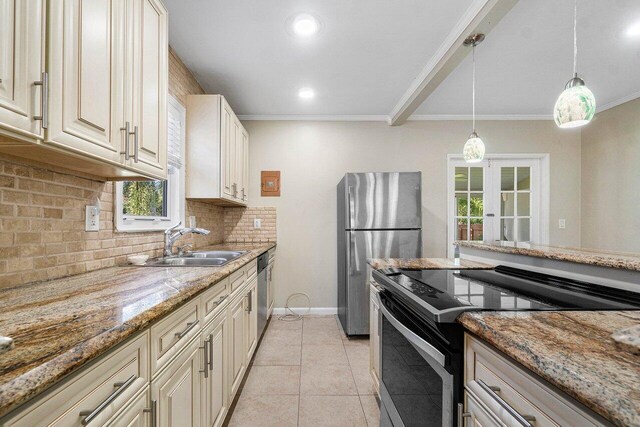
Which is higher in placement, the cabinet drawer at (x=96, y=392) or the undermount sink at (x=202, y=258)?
the undermount sink at (x=202, y=258)

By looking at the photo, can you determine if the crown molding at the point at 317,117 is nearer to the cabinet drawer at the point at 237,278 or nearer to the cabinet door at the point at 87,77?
the cabinet drawer at the point at 237,278

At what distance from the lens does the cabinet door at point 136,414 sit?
28.1 inches

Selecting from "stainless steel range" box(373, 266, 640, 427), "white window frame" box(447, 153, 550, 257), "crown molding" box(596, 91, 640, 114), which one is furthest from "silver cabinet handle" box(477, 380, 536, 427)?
"crown molding" box(596, 91, 640, 114)

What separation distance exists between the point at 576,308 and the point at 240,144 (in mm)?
3006

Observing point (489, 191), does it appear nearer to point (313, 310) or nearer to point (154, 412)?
point (313, 310)

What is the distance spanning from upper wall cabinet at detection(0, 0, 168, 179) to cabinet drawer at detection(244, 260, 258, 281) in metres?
0.94

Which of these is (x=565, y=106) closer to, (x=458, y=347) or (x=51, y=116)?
(x=458, y=347)

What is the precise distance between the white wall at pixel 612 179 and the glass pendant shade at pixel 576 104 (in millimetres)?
2622

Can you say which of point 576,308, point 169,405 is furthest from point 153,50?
point 576,308

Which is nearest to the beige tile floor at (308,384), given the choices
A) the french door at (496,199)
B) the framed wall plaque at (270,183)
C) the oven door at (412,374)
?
the oven door at (412,374)

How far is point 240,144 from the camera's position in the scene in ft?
10.5

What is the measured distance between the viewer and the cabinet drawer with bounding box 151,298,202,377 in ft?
2.96

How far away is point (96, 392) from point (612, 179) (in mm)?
4825

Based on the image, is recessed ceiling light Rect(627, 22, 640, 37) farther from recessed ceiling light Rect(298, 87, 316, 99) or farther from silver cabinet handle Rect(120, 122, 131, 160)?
silver cabinet handle Rect(120, 122, 131, 160)
